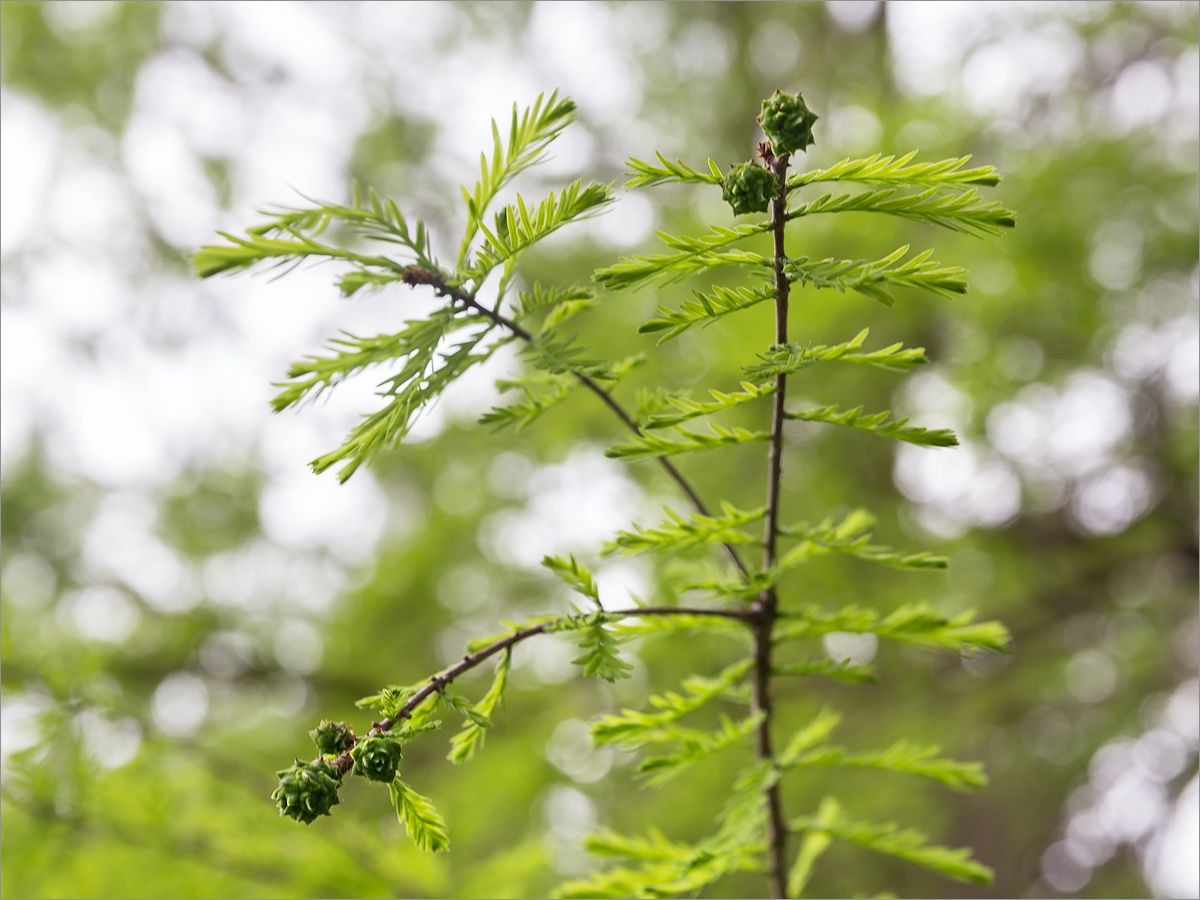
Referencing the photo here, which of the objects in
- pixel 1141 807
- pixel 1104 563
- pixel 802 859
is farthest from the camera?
pixel 1141 807

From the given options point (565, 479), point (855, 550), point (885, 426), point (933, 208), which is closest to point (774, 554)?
point (855, 550)

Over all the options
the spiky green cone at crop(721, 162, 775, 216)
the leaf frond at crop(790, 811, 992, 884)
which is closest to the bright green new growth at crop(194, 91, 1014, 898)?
the spiky green cone at crop(721, 162, 775, 216)

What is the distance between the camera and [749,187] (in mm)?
372

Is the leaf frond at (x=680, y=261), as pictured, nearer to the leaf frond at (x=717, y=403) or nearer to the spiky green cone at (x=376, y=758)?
the leaf frond at (x=717, y=403)

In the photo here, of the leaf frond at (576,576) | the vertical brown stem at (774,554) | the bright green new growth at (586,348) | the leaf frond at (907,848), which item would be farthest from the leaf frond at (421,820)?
the leaf frond at (907,848)

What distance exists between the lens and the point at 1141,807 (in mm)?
2686

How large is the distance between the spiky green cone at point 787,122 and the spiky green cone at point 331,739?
1.17ft

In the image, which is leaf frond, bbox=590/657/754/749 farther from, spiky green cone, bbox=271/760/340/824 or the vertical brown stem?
spiky green cone, bbox=271/760/340/824

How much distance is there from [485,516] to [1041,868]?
2.50m

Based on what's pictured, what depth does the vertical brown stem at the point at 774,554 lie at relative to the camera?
0.40m

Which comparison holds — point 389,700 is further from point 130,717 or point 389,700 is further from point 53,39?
point 53,39

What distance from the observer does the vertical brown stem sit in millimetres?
399

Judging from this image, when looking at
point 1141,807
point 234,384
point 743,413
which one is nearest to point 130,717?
point 743,413

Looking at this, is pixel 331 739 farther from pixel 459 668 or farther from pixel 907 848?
pixel 907 848
